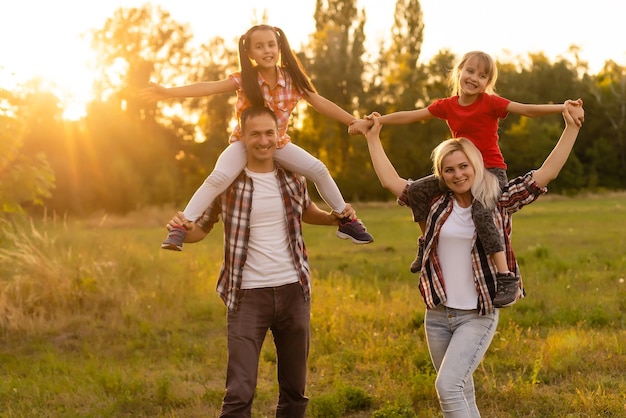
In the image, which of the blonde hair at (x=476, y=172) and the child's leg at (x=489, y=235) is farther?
the blonde hair at (x=476, y=172)

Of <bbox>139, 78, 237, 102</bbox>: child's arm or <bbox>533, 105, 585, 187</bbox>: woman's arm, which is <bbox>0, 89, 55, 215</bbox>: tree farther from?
<bbox>533, 105, 585, 187</bbox>: woman's arm

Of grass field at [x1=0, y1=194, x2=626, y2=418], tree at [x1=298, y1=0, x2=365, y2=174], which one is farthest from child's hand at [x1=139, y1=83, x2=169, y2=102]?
tree at [x1=298, y1=0, x2=365, y2=174]

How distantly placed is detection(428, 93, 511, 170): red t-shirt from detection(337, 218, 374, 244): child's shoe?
0.84 metres

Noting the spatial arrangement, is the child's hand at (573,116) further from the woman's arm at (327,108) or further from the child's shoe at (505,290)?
the woman's arm at (327,108)

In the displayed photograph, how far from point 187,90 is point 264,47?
582mm

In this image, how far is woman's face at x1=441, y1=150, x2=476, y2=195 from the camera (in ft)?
14.7

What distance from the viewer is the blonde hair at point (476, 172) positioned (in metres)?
4.46

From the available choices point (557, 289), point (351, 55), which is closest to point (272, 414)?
point (557, 289)

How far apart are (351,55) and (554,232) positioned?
28144 millimetres

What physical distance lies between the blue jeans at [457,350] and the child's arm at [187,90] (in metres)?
1.94

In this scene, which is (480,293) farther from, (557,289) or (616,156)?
(616,156)

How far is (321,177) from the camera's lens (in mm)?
5090

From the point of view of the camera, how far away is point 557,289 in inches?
456

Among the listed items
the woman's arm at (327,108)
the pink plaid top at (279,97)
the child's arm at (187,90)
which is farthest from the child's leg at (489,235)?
the child's arm at (187,90)
